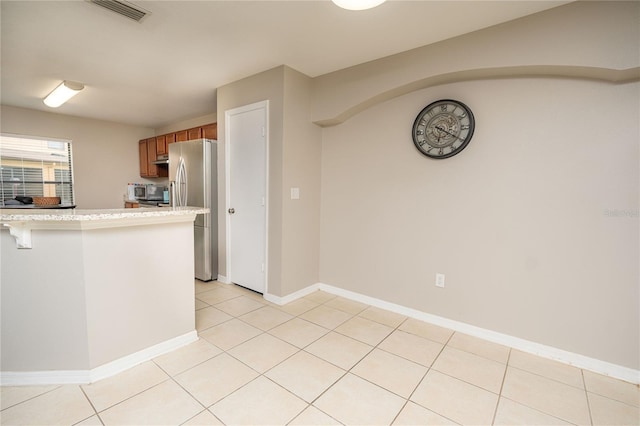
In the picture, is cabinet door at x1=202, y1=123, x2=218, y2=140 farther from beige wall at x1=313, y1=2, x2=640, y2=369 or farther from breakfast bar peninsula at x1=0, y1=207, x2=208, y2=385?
breakfast bar peninsula at x1=0, y1=207, x2=208, y2=385

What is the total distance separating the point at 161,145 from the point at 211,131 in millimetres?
1771

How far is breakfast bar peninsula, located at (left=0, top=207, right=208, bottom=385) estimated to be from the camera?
1610 mm

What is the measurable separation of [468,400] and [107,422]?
77.1 inches

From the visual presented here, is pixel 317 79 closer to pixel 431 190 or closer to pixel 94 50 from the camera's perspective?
pixel 431 190

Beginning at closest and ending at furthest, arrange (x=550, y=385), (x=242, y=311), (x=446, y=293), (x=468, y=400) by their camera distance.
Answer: (x=468, y=400), (x=550, y=385), (x=446, y=293), (x=242, y=311)

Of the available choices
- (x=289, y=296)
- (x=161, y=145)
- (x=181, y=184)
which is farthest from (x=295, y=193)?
(x=161, y=145)

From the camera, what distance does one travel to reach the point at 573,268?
1.97 m

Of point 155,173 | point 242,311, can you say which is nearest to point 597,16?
point 242,311

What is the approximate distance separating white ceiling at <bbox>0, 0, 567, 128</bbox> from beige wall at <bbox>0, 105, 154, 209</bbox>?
1.29 m

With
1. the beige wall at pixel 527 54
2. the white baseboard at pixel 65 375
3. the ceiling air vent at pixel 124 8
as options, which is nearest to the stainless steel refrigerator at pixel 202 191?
the ceiling air vent at pixel 124 8

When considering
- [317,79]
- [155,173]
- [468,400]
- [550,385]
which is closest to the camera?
Result: [468,400]

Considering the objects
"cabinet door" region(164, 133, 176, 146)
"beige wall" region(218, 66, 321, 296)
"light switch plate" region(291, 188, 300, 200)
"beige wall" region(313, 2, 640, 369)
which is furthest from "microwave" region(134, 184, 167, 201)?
"beige wall" region(313, 2, 640, 369)

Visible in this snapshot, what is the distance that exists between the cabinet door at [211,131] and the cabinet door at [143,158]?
207 cm

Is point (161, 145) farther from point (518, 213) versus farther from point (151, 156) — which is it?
point (518, 213)
